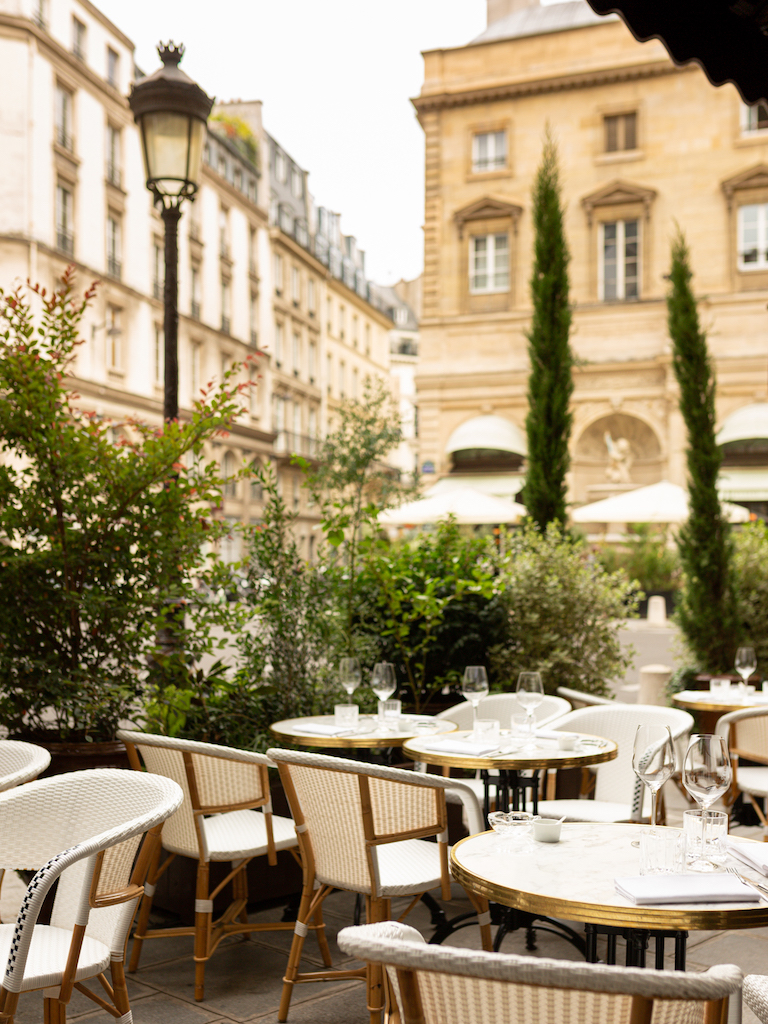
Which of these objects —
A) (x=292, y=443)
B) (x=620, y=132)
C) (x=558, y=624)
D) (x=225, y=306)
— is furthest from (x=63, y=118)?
(x=558, y=624)

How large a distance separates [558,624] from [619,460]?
17552 mm

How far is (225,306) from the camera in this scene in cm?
4184

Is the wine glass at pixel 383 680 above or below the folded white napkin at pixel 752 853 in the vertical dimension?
above

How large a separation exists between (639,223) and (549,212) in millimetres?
13090

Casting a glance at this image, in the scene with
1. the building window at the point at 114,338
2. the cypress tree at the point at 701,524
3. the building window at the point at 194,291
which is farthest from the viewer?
the building window at the point at 194,291

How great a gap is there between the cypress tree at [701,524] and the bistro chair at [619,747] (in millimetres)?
4799

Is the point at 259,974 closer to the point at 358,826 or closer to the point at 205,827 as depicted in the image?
the point at 205,827

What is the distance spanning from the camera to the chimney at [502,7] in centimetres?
2939

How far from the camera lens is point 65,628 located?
4.89 meters

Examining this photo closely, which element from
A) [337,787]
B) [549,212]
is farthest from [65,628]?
[549,212]

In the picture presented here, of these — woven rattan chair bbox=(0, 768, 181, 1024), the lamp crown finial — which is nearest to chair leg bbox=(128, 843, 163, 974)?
woven rattan chair bbox=(0, 768, 181, 1024)

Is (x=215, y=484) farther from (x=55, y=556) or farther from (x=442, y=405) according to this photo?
(x=442, y=405)

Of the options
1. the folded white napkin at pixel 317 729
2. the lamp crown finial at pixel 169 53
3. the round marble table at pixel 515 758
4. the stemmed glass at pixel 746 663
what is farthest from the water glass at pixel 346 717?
the lamp crown finial at pixel 169 53

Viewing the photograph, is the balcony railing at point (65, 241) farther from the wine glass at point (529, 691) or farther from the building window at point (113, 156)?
the wine glass at point (529, 691)
